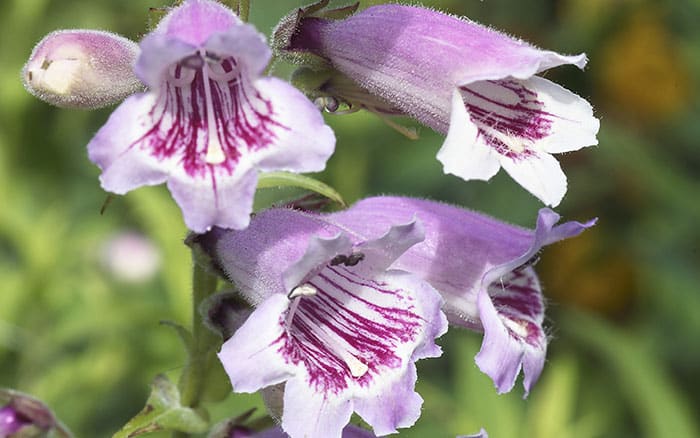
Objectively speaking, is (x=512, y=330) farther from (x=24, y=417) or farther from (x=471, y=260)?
(x=24, y=417)

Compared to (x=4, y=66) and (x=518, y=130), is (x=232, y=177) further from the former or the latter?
(x=4, y=66)

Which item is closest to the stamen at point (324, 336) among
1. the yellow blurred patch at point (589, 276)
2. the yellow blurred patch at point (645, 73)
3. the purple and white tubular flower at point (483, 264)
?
the purple and white tubular flower at point (483, 264)

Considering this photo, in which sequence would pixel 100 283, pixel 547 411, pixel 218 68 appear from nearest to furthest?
1. pixel 218 68
2. pixel 547 411
3. pixel 100 283

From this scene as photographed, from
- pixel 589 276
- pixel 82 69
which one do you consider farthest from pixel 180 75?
pixel 589 276

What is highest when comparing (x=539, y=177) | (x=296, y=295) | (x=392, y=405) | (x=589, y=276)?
(x=539, y=177)

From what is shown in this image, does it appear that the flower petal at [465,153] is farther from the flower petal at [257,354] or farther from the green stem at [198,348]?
the green stem at [198,348]

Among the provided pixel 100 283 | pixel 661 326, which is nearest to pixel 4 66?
pixel 100 283
